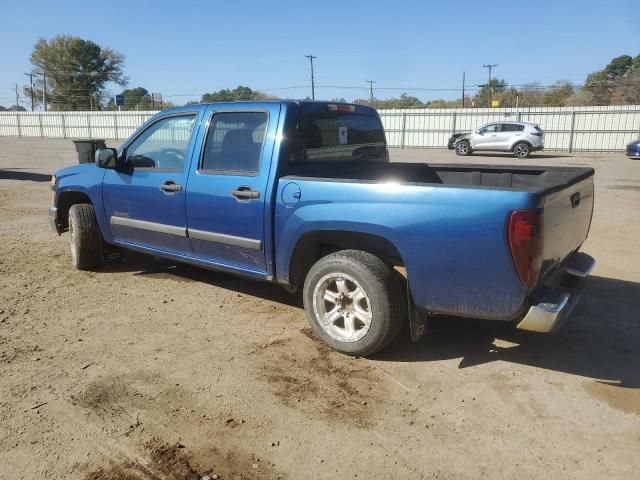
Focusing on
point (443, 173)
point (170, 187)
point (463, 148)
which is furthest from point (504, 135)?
point (170, 187)

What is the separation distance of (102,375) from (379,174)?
2903mm

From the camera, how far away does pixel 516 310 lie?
Result: 10.8ft

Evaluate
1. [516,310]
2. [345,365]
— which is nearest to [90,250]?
[345,365]

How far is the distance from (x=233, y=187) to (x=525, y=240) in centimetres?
229

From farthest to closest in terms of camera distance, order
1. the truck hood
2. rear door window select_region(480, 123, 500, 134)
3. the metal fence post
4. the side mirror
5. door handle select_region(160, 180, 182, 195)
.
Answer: the metal fence post → rear door window select_region(480, 123, 500, 134) → the truck hood → the side mirror → door handle select_region(160, 180, 182, 195)

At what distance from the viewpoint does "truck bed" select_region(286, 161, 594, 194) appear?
4.42 metres

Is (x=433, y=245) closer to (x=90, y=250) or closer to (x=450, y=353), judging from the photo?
(x=450, y=353)

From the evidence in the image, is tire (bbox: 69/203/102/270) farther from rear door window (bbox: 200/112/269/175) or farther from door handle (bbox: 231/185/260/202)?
door handle (bbox: 231/185/260/202)

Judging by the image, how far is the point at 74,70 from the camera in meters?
62.9

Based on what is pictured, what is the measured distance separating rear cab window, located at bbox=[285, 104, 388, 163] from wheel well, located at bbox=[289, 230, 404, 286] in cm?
67

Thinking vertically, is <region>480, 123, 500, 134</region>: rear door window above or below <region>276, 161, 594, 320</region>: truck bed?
above

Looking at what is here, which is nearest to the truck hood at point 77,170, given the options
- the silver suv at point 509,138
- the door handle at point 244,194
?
the door handle at point 244,194

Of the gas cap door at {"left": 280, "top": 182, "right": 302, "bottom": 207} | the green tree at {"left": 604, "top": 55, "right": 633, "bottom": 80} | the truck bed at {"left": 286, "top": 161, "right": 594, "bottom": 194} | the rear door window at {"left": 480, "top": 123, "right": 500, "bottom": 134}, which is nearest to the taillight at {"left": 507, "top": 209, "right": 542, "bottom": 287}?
the truck bed at {"left": 286, "top": 161, "right": 594, "bottom": 194}

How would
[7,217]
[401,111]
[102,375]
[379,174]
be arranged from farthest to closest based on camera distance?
[401,111]
[7,217]
[379,174]
[102,375]
